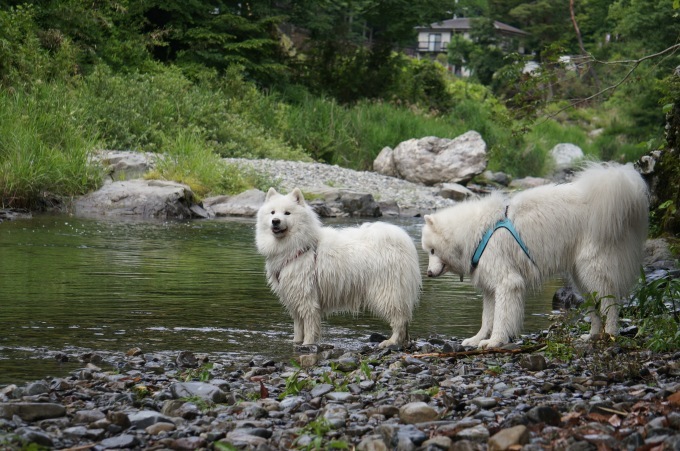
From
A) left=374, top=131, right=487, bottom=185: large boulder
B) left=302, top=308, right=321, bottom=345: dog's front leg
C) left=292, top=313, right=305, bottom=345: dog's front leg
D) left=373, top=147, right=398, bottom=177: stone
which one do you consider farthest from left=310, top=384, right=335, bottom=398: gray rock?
left=373, top=147, right=398, bottom=177: stone

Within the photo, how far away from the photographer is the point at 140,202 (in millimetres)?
19000

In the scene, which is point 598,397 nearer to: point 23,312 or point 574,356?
point 574,356

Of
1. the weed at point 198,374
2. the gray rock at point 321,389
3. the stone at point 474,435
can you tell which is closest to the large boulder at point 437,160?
the weed at point 198,374

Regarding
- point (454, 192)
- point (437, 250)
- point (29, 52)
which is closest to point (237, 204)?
point (454, 192)

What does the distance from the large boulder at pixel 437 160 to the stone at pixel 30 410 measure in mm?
24137

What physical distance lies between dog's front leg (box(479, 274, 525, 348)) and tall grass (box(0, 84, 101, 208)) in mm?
12942

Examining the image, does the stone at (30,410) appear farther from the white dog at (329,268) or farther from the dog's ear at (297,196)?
the dog's ear at (297,196)

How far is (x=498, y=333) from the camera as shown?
728 cm

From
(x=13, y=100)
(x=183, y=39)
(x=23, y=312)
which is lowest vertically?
(x=23, y=312)

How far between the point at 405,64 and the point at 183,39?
11.7m

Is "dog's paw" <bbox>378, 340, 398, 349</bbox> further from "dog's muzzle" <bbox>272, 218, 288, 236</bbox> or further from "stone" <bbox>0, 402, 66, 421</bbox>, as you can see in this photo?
"stone" <bbox>0, 402, 66, 421</bbox>

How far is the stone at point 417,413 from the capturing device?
4.59m

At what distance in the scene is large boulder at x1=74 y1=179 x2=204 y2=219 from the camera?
18.7m

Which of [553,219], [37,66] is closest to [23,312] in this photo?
[553,219]
